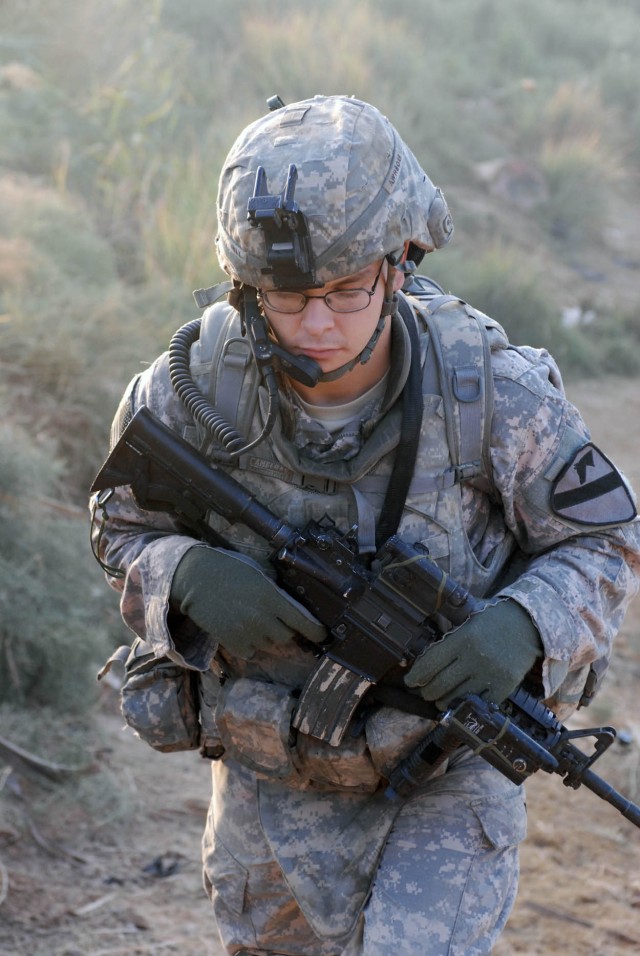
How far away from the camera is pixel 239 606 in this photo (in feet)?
8.03

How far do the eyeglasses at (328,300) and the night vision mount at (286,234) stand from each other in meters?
0.06

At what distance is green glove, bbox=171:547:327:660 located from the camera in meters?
2.45

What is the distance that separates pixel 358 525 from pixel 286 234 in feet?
2.01

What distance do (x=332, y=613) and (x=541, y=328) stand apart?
8.22 m

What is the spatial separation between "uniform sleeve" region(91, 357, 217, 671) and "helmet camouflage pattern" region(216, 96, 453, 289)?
1.22ft

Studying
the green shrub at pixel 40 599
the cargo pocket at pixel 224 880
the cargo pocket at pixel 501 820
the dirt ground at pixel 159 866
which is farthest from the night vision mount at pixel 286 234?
the green shrub at pixel 40 599

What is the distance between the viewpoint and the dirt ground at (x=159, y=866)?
3.79m

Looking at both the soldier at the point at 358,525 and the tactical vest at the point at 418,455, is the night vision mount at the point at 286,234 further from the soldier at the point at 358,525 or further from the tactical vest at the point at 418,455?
the tactical vest at the point at 418,455

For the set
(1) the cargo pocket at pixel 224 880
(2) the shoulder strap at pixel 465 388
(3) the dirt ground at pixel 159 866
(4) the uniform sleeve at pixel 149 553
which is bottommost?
(3) the dirt ground at pixel 159 866

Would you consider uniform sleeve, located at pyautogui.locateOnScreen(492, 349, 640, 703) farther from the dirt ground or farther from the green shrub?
the green shrub

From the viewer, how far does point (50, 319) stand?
19.4 feet

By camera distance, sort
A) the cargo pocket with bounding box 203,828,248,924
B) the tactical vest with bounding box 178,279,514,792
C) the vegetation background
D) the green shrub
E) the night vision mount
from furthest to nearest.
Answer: the vegetation background → the green shrub → the cargo pocket with bounding box 203,828,248,924 → the tactical vest with bounding box 178,279,514,792 → the night vision mount

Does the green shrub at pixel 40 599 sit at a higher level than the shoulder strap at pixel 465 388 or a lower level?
lower

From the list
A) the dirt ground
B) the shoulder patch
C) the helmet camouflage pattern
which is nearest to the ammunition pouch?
the shoulder patch
